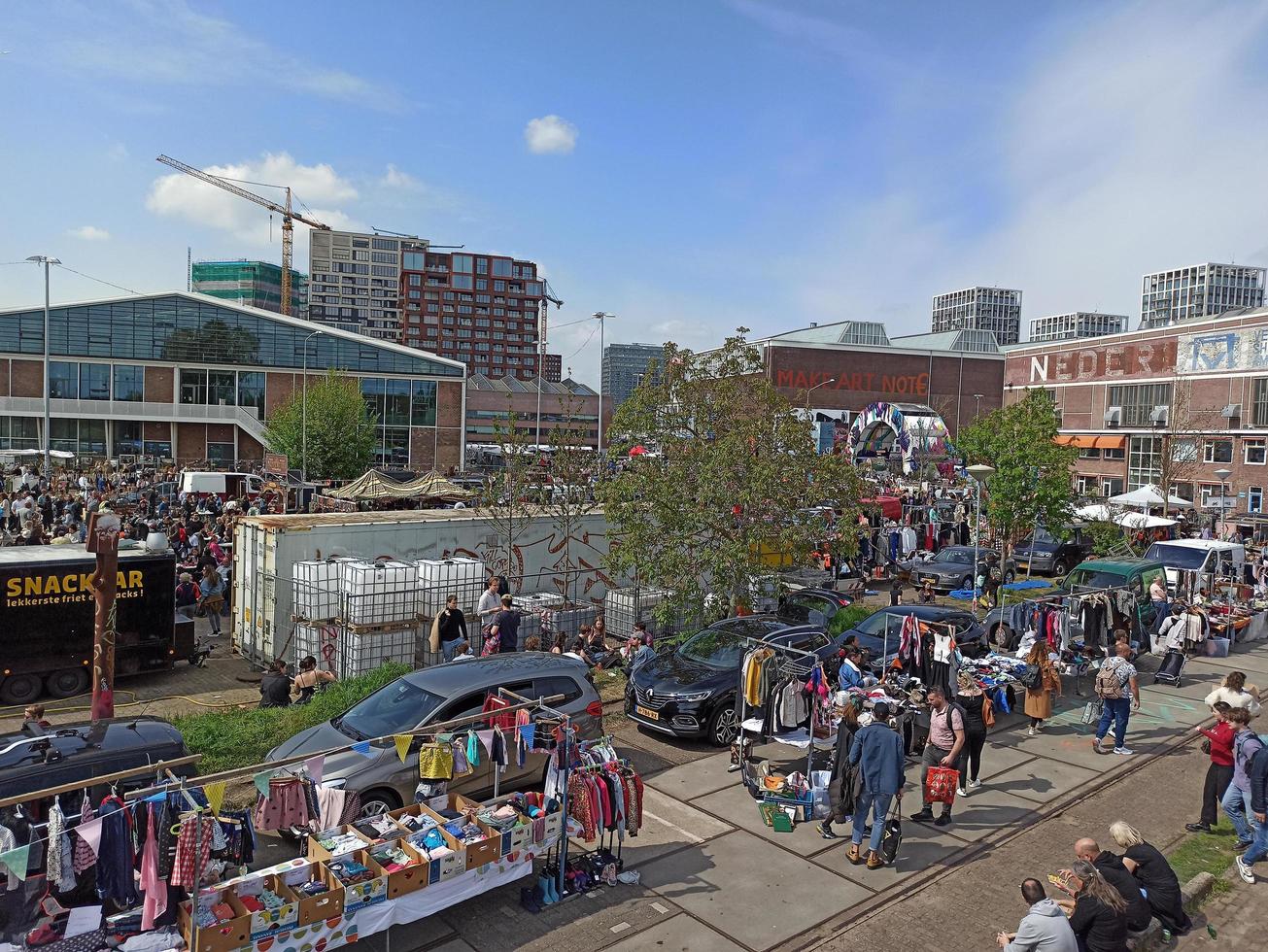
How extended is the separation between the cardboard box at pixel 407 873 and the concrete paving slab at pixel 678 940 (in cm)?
175

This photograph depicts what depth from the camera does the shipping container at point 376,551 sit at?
17.4 metres

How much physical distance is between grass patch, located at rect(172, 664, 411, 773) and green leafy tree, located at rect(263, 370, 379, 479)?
1397 inches

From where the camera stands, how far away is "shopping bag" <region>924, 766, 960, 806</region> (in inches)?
395

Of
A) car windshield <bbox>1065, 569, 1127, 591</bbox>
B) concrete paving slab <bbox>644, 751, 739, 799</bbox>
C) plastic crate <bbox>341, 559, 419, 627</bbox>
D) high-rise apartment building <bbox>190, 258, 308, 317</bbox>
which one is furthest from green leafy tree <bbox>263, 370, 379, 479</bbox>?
high-rise apartment building <bbox>190, 258, 308, 317</bbox>

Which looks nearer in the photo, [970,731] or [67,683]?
[970,731]

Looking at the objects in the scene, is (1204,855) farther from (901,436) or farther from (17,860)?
(901,436)

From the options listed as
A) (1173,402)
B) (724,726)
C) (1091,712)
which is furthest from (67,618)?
(1173,402)

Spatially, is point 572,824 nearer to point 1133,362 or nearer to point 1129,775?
point 1129,775

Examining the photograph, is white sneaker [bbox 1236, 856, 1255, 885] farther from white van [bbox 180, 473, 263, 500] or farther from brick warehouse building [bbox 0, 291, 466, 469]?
brick warehouse building [bbox 0, 291, 466, 469]

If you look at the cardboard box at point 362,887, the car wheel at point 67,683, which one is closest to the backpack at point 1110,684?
the cardboard box at point 362,887

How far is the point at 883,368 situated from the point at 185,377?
64.6m

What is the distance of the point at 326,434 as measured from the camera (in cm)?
4756

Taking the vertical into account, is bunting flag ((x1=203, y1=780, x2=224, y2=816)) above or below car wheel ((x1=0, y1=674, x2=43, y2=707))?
above

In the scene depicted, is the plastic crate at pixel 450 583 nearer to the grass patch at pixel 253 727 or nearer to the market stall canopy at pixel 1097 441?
the grass patch at pixel 253 727
